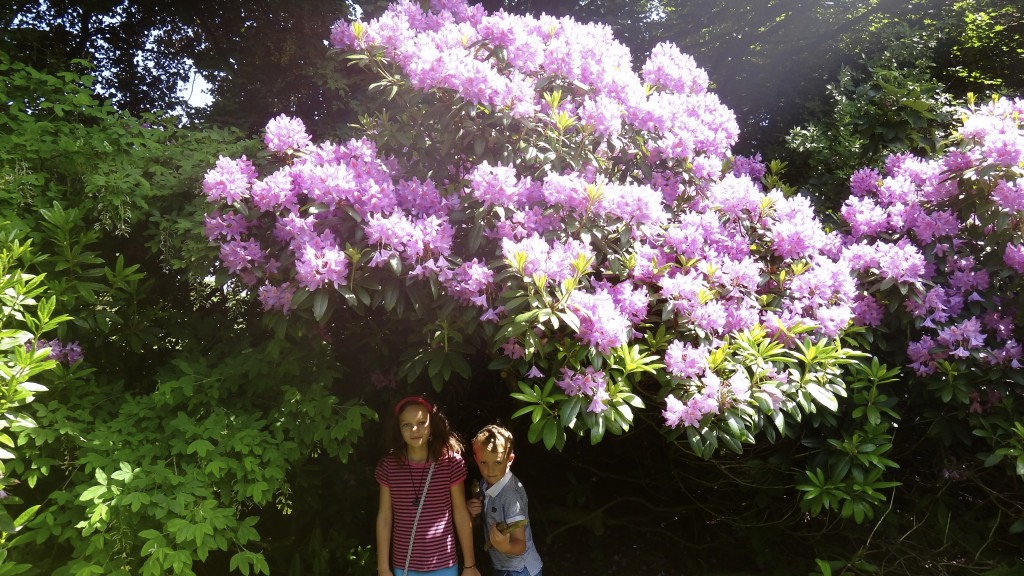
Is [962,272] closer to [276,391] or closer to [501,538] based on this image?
[501,538]

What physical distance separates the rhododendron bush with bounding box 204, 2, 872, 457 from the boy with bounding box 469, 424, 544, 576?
0.19 meters

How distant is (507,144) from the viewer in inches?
108

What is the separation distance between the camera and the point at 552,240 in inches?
97.2

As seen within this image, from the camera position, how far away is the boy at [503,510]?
2.48m

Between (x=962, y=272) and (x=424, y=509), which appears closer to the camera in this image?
(x=424, y=509)

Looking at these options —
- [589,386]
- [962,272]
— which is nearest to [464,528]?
[589,386]

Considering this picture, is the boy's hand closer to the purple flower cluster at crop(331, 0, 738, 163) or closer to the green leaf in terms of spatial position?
the green leaf

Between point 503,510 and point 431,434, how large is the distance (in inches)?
16.5

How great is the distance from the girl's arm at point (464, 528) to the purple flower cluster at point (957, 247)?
188 centimetres

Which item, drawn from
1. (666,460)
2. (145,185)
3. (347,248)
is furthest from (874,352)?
(145,185)

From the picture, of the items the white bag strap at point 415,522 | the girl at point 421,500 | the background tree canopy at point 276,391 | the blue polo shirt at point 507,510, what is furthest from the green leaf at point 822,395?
the white bag strap at point 415,522

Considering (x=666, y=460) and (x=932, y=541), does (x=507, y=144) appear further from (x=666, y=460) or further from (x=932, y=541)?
(x=932, y=541)

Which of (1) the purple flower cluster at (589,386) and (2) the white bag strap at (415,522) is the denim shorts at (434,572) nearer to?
(2) the white bag strap at (415,522)

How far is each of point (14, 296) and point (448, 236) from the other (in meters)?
1.40
